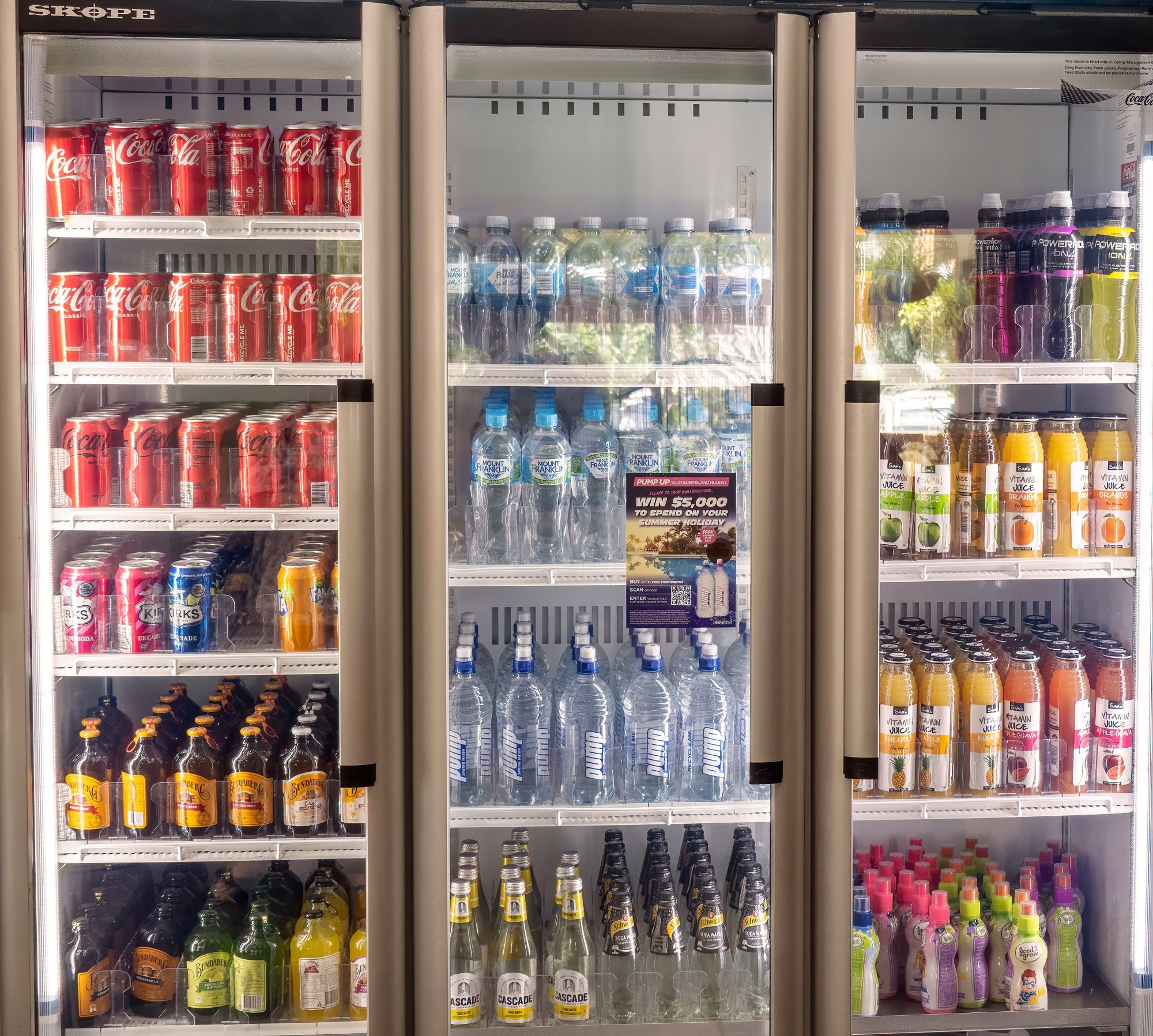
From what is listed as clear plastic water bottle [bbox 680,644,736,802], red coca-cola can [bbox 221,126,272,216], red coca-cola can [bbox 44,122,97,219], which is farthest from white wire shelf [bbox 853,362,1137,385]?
red coca-cola can [bbox 44,122,97,219]

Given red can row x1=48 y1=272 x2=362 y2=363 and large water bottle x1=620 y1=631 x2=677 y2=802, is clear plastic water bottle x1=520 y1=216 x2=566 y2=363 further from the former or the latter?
large water bottle x1=620 y1=631 x2=677 y2=802

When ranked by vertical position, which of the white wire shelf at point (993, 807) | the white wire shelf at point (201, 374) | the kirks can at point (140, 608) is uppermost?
the white wire shelf at point (201, 374)

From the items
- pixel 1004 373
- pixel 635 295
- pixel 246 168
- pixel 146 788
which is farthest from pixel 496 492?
pixel 1004 373

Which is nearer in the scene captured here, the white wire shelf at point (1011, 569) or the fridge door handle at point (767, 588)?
the fridge door handle at point (767, 588)

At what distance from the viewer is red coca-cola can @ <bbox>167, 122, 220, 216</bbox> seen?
2104 millimetres

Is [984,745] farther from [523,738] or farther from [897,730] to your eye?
[523,738]

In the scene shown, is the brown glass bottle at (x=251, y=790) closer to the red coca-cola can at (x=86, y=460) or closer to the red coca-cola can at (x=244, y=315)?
the red coca-cola can at (x=86, y=460)

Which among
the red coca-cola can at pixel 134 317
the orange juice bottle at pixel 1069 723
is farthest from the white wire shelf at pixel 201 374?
the orange juice bottle at pixel 1069 723

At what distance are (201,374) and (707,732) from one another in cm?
126

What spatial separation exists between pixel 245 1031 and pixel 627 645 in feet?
3.72

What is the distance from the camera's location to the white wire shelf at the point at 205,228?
1992mm

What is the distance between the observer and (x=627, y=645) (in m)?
2.45

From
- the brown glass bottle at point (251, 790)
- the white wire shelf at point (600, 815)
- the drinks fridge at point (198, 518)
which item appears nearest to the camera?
the drinks fridge at point (198, 518)

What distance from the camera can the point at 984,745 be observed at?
7.20ft
